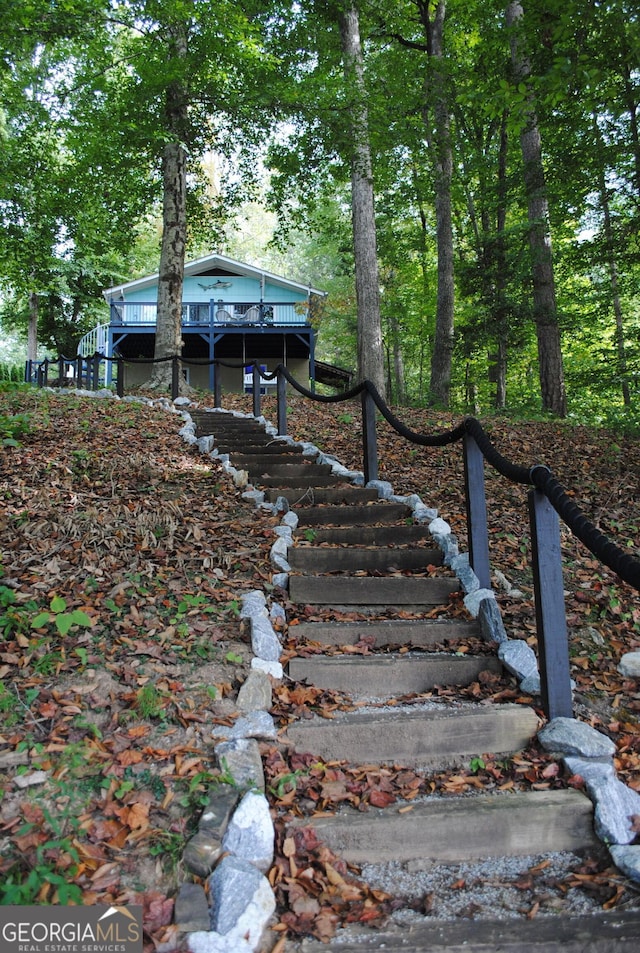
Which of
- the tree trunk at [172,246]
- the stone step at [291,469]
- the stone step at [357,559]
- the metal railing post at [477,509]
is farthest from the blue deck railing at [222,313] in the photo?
the metal railing post at [477,509]

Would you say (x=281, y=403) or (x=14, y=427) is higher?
(x=281, y=403)

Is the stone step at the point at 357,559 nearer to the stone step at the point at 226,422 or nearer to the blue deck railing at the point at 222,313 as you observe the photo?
the stone step at the point at 226,422

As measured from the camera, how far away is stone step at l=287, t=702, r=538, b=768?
9.43 ft

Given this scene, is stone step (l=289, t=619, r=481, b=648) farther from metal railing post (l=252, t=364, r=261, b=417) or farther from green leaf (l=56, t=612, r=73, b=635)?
metal railing post (l=252, t=364, r=261, b=417)

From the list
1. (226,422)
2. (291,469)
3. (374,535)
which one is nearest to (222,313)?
(226,422)

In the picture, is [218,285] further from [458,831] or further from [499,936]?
[499,936]

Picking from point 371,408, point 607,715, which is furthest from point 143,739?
point 371,408

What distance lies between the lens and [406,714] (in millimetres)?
3008

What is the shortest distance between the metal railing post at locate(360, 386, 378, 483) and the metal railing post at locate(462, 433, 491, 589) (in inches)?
76.4

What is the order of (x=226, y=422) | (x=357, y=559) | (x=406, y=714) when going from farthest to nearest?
1. (x=226, y=422)
2. (x=357, y=559)
3. (x=406, y=714)

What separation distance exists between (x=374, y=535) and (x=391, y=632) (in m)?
1.39

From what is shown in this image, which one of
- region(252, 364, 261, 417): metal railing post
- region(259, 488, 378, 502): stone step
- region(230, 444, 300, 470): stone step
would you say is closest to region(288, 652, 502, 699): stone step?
region(259, 488, 378, 502): stone step

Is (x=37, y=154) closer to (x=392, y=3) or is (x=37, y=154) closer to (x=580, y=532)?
(x=392, y=3)

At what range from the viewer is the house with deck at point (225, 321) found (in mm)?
22188
